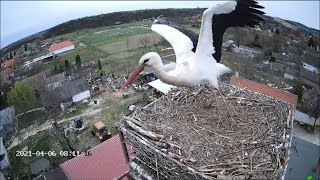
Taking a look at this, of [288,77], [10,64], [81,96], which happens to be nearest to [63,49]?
[10,64]

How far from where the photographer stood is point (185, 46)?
5586mm

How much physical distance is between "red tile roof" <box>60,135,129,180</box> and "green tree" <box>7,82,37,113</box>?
696cm

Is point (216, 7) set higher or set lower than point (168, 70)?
higher

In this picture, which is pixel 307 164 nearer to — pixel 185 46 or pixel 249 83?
pixel 249 83

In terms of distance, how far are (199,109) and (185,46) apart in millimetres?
1080

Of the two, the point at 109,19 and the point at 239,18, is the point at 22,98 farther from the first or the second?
the point at 109,19

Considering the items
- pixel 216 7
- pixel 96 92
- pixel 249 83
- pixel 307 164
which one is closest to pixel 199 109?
pixel 216 7

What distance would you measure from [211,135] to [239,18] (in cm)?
180

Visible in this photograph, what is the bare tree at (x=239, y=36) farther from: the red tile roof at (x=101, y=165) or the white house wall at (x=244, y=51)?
the red tile roof at (x=101, y=165)

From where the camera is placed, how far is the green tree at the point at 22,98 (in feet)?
45.6

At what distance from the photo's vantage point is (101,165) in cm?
764

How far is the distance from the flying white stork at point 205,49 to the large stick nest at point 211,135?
0.53m

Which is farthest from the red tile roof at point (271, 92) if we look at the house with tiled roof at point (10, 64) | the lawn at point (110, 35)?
the house with tiled roof at point (10, 64)

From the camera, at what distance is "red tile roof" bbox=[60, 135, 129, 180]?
24.2 feet
